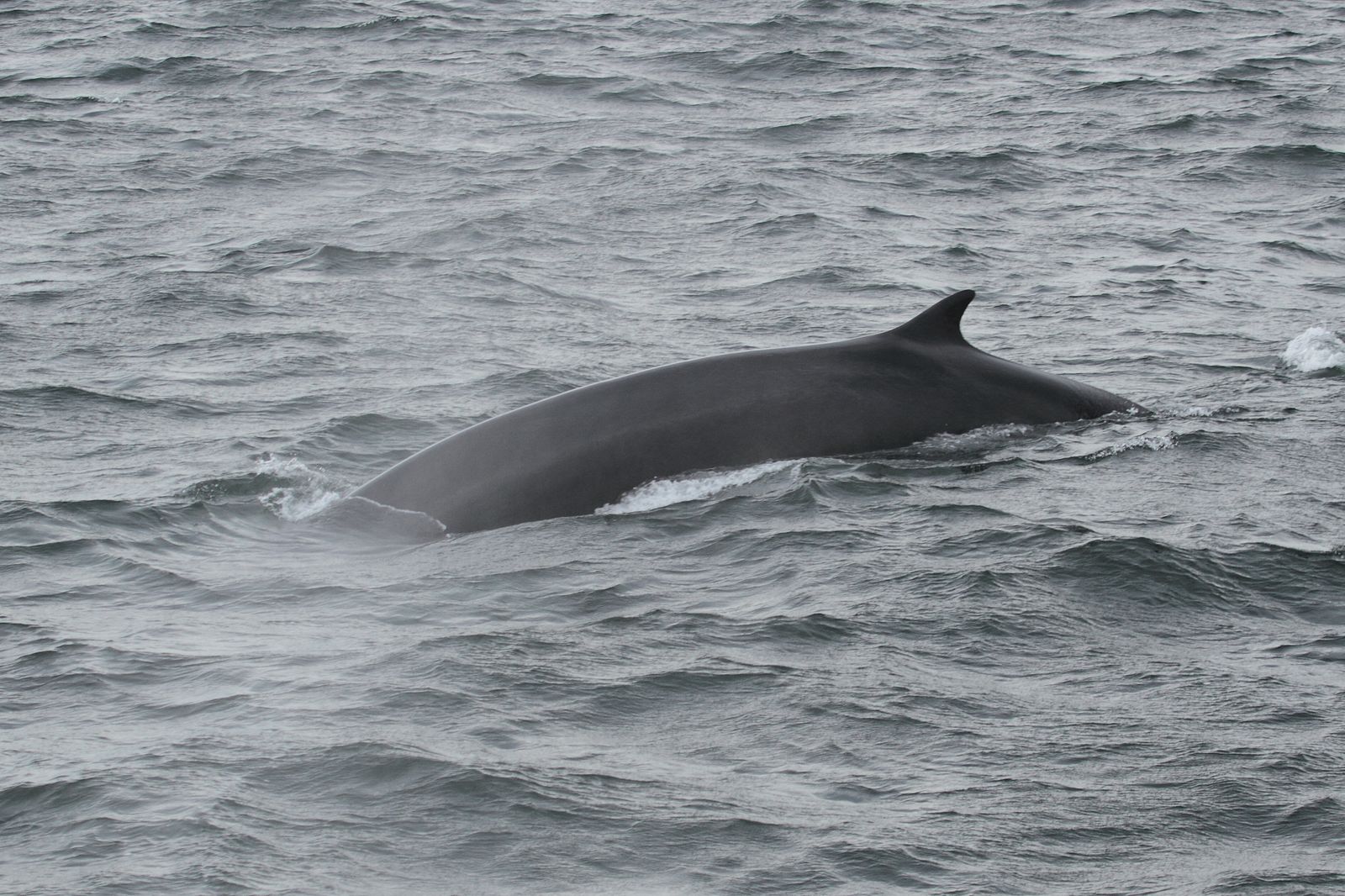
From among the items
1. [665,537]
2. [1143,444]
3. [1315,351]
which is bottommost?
[1315,351]

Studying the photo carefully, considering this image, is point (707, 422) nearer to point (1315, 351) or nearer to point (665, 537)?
point (665, 537)

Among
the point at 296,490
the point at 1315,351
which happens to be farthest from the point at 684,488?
the point at 1315,351

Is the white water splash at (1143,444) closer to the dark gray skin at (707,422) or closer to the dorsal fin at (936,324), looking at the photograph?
the dark gray skin at (707,422)

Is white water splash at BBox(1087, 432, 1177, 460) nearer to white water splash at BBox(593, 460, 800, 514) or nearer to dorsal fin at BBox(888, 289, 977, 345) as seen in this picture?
dorsal fin at BBox(888, 289, 977, 345)

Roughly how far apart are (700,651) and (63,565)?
4.33m

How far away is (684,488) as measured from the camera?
422 inches

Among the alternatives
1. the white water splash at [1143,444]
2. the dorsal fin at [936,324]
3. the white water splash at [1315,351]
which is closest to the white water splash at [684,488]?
the dorsal fin at [936,324]

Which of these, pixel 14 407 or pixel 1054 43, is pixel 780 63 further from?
pixel 14 407

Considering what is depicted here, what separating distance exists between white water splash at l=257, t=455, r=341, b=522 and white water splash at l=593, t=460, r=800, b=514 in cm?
215

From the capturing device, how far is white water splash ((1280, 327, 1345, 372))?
15.1 meters

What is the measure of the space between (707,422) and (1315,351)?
23.4ft

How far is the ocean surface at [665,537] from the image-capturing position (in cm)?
683

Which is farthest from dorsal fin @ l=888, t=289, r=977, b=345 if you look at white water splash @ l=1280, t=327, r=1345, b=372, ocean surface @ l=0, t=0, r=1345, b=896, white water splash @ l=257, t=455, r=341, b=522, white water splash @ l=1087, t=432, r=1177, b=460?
white water splash @ l=1280, t=327, r=1345, b=372

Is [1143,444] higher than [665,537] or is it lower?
lower
